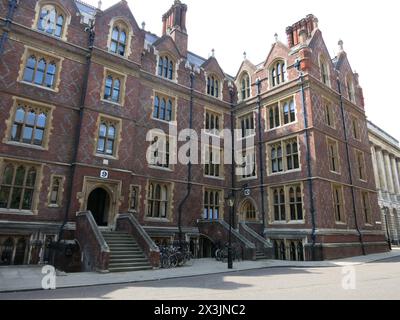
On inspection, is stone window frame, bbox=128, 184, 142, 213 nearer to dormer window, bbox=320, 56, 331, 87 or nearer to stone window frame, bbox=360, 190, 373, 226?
dormer window, bbox=320, 56, 331, 87

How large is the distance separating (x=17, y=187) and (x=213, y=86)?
56.8 ft

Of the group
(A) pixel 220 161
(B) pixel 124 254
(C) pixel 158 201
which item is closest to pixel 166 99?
(A) pixel 220 161

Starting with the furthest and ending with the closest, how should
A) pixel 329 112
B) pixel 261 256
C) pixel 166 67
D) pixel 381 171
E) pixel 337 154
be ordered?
pixel 381 171, pixel 329 112, pixel 166 67, pixel 337 154, pixel 261 256

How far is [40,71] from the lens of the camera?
16.8 meters

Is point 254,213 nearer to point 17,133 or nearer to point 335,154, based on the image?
point 335,154

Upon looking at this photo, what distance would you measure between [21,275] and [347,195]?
2102cm

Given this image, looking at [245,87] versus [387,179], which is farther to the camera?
[387,179]

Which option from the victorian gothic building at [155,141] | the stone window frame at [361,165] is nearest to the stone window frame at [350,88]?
the victorian gothic building at [155,141]

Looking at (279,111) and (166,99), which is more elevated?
(166,99)

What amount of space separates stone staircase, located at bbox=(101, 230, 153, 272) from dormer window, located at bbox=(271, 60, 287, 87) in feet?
53.8

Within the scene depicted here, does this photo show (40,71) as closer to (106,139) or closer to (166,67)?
(106,139)

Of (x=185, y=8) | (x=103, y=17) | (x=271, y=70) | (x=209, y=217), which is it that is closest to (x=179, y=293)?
(x=209, y=217)

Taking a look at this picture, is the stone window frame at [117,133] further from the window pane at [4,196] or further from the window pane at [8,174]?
the window pane at [4,196]

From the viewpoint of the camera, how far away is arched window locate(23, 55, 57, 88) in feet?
53.7
